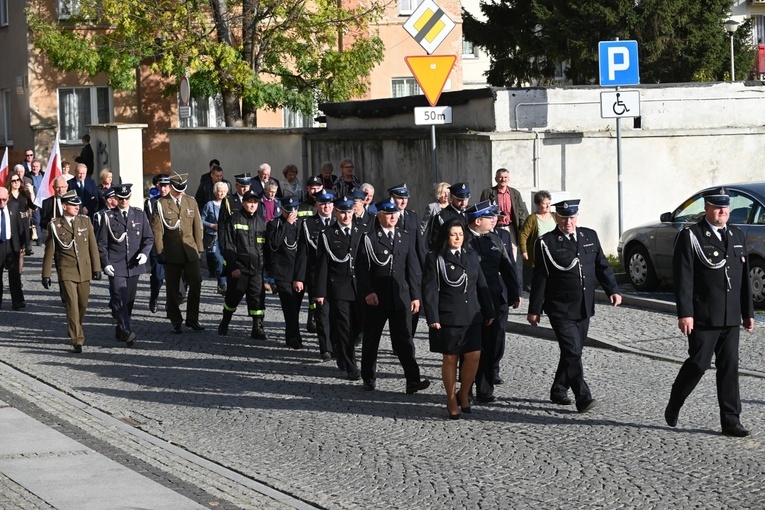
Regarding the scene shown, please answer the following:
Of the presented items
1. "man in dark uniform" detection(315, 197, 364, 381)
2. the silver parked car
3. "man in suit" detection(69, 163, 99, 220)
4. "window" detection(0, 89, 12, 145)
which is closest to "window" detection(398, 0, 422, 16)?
"window" detection(0, 89, 12, 145)

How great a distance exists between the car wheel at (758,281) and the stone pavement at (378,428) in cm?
125

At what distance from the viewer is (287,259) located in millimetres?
15125

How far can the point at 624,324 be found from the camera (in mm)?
15594

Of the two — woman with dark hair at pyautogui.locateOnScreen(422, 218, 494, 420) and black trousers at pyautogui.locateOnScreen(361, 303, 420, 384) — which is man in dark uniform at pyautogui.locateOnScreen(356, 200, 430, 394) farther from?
woman with dark hair at pyautogui.locateOnScreen(422, 218, 494, 420)

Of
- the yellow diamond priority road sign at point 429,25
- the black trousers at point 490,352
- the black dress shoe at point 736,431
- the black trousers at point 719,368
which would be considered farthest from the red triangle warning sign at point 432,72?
the black dress shoe at point 736,431

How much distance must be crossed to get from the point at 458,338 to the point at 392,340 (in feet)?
4.74

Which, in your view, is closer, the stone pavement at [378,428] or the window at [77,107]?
the stone pavement at [378,428]

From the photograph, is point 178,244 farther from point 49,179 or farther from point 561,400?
point 49,179

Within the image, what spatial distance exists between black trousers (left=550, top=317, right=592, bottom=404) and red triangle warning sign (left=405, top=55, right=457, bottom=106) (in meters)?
7.00

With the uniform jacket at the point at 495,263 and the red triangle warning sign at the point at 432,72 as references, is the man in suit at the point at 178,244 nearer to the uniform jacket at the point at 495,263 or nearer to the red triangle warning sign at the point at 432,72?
the red triangle warning sign at the point at 432,72

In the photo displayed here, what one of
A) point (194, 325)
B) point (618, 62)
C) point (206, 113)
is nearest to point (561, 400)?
point (194, 325)

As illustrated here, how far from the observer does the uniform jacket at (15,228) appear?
18.5 metres

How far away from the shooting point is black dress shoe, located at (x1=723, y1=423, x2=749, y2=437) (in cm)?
998

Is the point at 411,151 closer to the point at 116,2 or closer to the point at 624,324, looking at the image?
the point at 624,324
